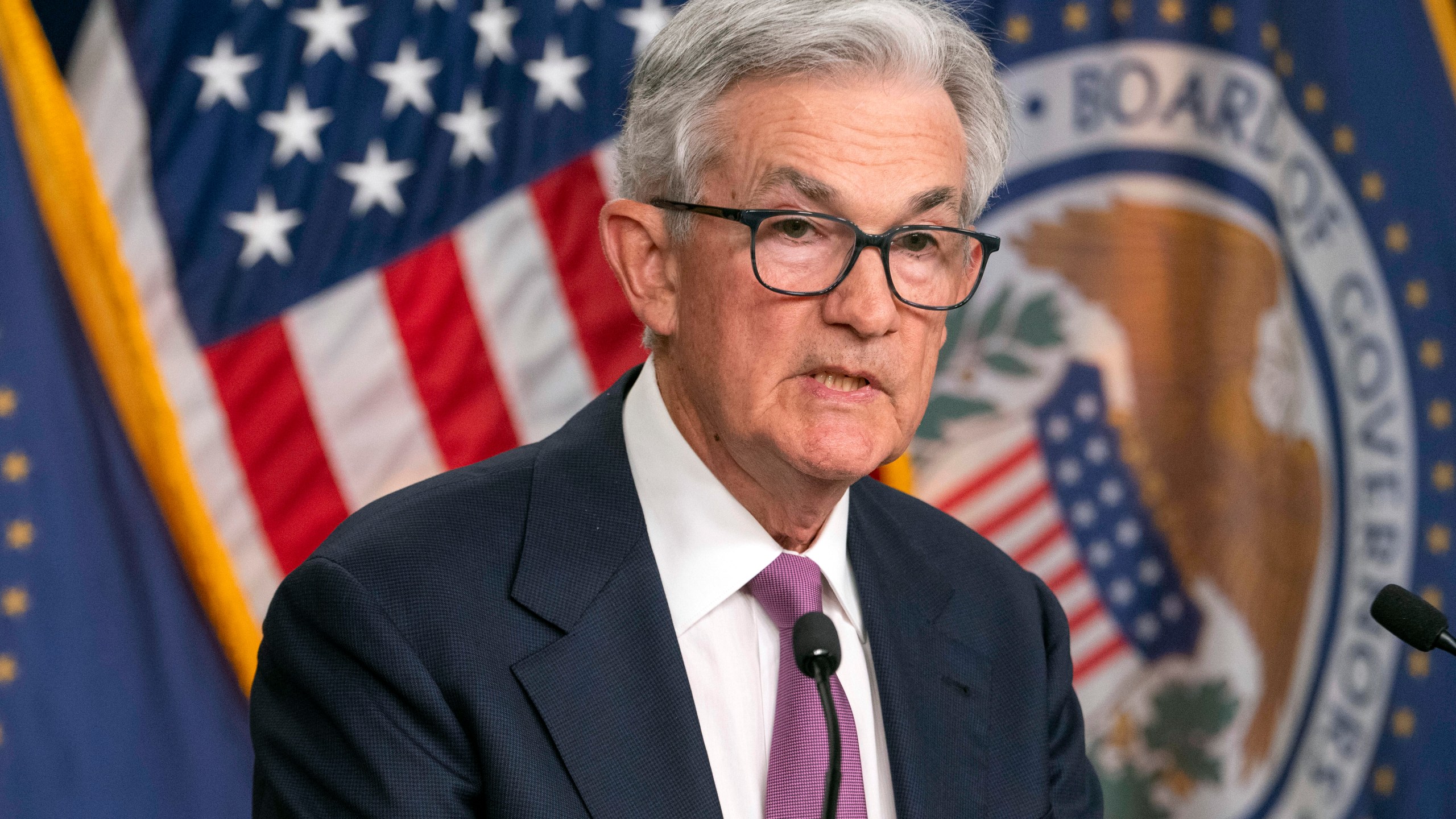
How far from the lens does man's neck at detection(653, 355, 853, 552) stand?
4.80ft

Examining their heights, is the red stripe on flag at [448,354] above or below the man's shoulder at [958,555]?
above

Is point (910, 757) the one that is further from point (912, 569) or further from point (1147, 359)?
point (1147, 359)

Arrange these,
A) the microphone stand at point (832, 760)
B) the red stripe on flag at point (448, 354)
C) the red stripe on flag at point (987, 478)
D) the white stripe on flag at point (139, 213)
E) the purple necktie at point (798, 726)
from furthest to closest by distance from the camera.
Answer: the red stripe on flag at point (987, 478)
the red stripe on flag at point (448, 354)
the white stripe on flag at point (139, 213)
the purple necktie at point (798, 726)
the microphone stand at point (832, 760)

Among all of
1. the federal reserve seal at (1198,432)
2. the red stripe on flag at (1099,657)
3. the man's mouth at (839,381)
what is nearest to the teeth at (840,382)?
the man's mouth at (839,381)

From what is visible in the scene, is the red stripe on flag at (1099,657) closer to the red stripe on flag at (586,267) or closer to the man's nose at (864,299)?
the red stripe on flag at (586,267)

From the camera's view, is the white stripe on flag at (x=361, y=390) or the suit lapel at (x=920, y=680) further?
the white stripe on flag at (x=361, y=390)

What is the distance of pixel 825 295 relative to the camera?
→ 1380 mm

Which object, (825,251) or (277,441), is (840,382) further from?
(277,441)

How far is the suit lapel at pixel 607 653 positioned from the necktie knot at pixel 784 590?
12 centimetres

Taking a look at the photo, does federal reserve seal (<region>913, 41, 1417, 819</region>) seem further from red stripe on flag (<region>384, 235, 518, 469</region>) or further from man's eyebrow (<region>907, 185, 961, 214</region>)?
man's eyebrow (<region>907, 185, 961, 214</region>)

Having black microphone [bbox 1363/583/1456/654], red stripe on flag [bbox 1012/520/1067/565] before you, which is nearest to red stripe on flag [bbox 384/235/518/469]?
red stripe on flag [bbox 1012/520/1067/565]

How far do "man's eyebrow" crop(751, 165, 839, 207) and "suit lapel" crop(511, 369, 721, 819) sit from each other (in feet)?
1.18

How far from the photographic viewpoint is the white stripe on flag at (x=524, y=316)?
2.68 m

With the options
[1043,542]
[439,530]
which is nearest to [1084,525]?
[1043,542]
